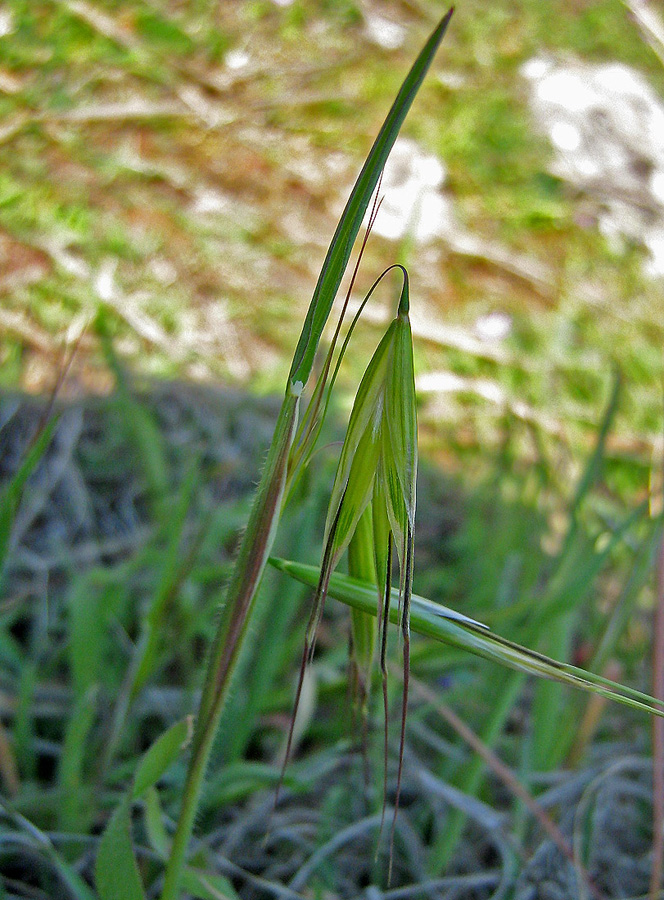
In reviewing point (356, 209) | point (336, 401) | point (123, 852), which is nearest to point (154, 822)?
point (123, 852)

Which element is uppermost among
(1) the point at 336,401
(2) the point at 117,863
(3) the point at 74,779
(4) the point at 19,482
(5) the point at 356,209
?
(5) the point at 356,209

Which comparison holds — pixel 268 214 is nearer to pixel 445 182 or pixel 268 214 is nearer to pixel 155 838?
pixel 445 182

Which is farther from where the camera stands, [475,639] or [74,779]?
[74,779]

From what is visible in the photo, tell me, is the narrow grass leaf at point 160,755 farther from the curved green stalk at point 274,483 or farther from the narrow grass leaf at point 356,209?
the narrow grass leaf at point 356,209

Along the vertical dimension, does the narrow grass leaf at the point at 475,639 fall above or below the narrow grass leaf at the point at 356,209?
below

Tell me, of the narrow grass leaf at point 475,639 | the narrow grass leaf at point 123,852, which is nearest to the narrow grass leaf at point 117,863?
the narrow grass leaf at point 123,852

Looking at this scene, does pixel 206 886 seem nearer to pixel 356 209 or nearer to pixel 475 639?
pixel 475 639

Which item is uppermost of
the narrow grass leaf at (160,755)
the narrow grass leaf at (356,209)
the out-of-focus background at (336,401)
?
the narrow grass leaf at (356,209)

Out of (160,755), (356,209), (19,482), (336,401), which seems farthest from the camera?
(336,401)

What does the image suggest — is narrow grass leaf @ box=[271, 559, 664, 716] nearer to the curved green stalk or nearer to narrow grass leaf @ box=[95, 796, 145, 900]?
the curved green stalk
